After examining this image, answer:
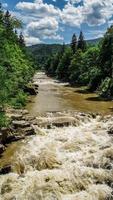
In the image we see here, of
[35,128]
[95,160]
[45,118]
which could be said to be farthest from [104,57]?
[95,160]

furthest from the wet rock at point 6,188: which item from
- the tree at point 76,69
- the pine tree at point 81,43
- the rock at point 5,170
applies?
the pine tree at point 81,43

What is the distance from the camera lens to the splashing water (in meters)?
18.2

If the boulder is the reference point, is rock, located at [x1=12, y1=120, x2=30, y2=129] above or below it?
above

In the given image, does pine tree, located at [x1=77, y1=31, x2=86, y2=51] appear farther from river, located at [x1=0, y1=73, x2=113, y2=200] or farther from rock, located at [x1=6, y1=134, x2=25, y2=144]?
rock, located at [x1=6, y1=134, x2=25, y2=144]

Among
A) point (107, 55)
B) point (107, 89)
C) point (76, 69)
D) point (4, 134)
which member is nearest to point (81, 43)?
point (76, 69)

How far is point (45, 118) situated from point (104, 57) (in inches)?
1420

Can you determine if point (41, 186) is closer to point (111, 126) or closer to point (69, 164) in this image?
point (69, 164)

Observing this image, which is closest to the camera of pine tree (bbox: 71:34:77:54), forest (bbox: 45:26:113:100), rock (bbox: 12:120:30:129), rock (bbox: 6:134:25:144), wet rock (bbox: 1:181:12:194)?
wet rock (bbox: 1:181:12:194)

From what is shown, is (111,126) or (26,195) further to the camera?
(111,126)

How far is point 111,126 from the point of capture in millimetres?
31484

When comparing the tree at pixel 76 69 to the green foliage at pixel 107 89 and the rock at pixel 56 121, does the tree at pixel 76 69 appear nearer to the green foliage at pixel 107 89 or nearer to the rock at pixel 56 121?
the green foliage at pixel 107 89

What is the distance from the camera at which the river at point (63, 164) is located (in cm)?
1827

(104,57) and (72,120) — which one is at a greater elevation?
(104,57)

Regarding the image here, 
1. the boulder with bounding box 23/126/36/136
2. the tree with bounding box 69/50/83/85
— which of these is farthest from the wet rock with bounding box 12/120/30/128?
the tree with bounding box 69/50/83/85
